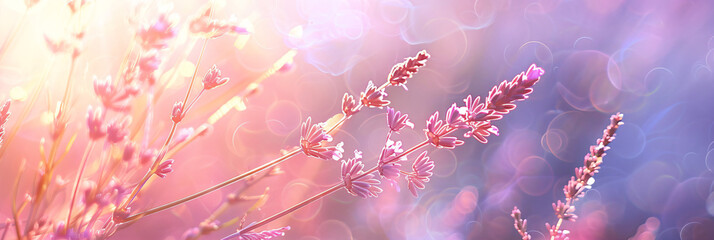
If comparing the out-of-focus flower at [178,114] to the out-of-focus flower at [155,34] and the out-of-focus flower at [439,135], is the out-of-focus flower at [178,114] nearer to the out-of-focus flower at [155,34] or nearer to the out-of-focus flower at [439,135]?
the out-of-focus flower at [155,34]

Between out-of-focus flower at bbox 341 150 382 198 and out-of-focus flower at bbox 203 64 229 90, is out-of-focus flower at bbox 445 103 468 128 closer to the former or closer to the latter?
out-of-focus flower at bbox 341 150 382 198

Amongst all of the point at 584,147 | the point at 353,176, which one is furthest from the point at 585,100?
the point at 353,176

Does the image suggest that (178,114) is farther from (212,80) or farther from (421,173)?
(421,173)

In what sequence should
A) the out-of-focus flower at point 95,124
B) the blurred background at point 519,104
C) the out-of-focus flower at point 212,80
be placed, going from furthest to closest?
the blurred background at point 519,104 < the out-of-focus flower at point 212,80 < the out-of-focus flower at point 95,124

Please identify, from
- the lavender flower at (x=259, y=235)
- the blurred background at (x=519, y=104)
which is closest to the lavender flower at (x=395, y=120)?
the lavender flower at (x=259, y=235)

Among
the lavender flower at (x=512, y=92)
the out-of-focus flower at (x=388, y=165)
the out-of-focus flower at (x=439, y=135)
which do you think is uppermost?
the lavender flower at (x=512, y=92)

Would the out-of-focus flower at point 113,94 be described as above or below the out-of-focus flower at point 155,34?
below

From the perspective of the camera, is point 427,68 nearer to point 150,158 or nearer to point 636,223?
point 636,223
